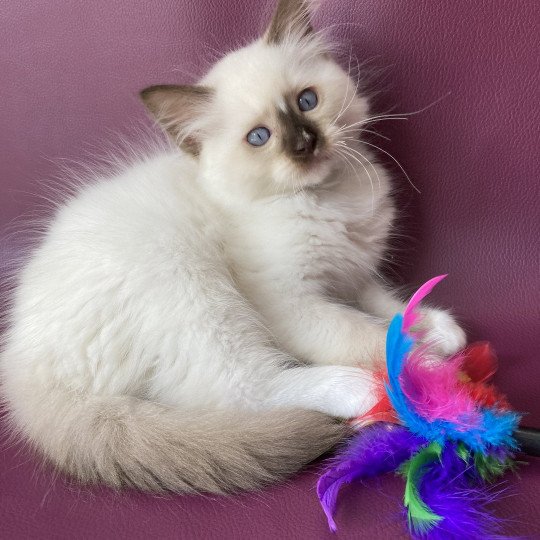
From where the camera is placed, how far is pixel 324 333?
137 centimetres

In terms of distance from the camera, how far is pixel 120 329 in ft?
4.16

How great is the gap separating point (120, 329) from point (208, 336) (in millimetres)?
187

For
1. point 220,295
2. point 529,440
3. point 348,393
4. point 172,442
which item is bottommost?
point 529,440

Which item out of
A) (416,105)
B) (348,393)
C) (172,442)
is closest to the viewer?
(172,442)

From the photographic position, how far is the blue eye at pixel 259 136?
142 centimetres

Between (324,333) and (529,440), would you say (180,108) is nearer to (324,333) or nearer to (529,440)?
(324,333)

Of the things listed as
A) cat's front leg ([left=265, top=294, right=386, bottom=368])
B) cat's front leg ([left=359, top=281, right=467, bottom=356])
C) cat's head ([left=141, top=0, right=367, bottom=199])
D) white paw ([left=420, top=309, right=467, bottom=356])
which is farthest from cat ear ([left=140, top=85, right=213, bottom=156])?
white paw ([left=420, top=309, right=467, bottom=356])

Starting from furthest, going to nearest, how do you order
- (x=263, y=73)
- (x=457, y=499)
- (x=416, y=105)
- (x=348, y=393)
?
(x=416, y=105) < (x=263, y=73) < (x=348, y=393) < (x=457, y=499)

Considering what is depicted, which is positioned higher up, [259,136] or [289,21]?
[289,21]

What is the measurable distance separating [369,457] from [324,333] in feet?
1.17

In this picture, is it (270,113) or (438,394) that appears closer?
(438,394)

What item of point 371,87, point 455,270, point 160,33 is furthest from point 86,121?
point 455,270

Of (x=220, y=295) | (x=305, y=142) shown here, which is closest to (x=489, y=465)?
(x=220, y=295)

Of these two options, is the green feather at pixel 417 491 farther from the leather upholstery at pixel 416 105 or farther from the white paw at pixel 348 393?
the leather upholstery at pixel 416 105
